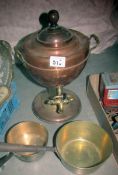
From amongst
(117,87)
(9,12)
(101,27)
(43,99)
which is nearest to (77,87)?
(43,99)

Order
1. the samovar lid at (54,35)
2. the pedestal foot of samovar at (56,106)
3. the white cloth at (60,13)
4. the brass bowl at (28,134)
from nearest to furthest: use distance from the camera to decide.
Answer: the samovar lid at (54,35) → the brass bowl at (28,134) → the pedestal foot of samovar at (56,106) → the white cloth at (60,13)

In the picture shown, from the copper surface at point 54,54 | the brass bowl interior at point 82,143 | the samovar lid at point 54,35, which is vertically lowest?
the brass bowl interior at point 82,143

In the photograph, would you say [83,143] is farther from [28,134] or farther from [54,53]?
[54,53]

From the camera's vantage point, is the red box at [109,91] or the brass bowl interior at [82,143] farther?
the red box at [109,91]

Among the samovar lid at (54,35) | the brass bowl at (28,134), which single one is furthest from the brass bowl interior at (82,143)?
the samovar lid at (54,35)

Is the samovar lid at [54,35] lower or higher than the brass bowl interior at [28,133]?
higher

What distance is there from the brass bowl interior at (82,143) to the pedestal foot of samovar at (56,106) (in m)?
0.18

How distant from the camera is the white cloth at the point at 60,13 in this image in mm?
1635

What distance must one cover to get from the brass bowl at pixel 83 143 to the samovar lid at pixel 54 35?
16.7 inches

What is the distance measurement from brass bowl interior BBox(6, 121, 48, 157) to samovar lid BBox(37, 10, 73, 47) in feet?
1.47

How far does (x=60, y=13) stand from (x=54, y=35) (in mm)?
741

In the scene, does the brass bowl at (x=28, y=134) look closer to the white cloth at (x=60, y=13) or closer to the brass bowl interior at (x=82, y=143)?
the brass bowl interior at (x=82, y=143)

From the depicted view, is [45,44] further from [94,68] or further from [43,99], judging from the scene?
[94,68]

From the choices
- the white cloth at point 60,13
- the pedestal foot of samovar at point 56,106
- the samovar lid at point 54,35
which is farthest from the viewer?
the white cloth at point 60,13
